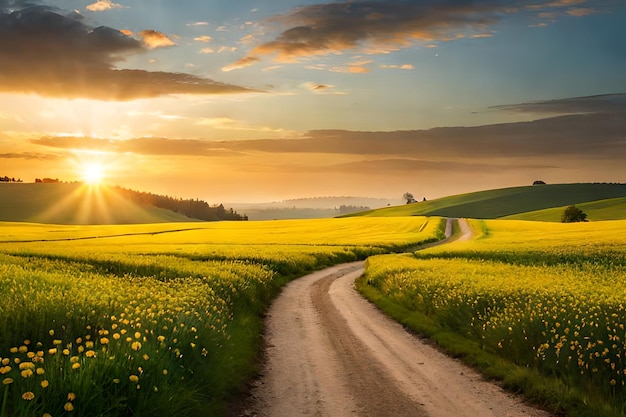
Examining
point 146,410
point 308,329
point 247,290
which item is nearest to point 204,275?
point 247,290

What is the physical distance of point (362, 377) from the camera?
13.9 metres

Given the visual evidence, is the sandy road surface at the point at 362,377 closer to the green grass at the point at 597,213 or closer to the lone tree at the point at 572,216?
the lone tree at the point at 572,216

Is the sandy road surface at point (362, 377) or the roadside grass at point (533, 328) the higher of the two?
the roadside grass at point (533, 328)

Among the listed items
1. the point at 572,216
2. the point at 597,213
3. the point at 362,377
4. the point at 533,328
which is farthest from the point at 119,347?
the point at 597,213

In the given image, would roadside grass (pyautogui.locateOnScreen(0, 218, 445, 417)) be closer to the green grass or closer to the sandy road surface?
the sandy road surface

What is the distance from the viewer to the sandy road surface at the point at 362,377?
11.7 m

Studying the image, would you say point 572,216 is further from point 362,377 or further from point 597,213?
point 362,377

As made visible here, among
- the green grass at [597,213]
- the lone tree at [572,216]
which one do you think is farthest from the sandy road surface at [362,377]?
the green grass at [597,213]

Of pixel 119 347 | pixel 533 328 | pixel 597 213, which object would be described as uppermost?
pixel 119 347

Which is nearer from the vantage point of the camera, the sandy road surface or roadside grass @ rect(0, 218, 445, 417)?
roadside grass @ rect(0, 218, 445, 417)

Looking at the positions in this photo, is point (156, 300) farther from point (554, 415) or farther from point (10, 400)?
point (554, 415)

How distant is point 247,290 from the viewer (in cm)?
2605

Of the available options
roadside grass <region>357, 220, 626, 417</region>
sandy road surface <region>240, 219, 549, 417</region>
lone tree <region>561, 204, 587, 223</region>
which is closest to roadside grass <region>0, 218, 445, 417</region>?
sandy road surface <region>240, 219, 549, 417</region>

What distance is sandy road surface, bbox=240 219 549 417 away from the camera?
11656mm
